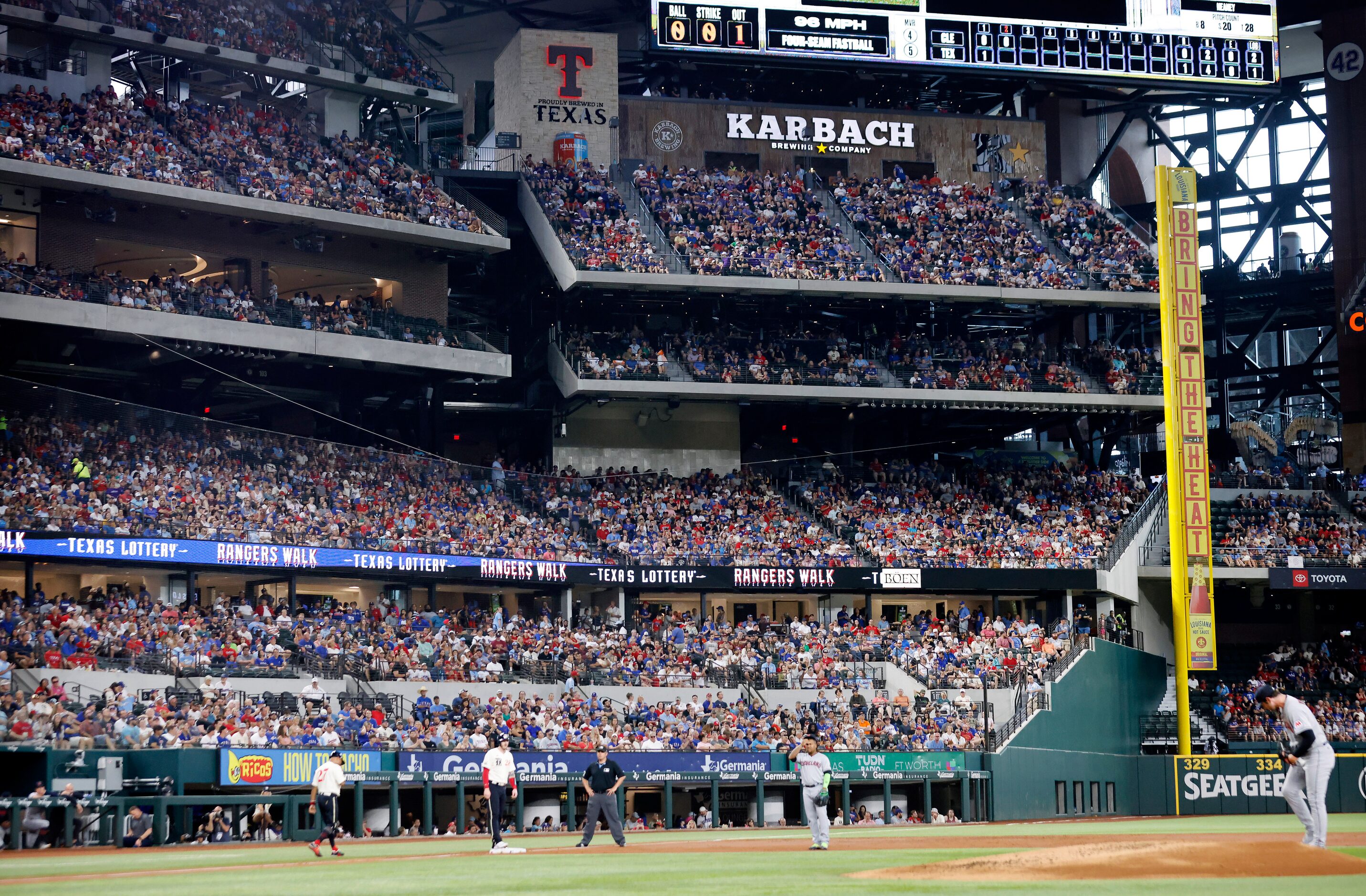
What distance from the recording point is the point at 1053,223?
54.6 m

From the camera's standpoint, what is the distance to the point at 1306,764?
51.4 feet

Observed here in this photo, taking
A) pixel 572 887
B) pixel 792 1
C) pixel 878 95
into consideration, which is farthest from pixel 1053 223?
pixel 572 887

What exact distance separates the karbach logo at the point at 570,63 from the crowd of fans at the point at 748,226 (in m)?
3.73

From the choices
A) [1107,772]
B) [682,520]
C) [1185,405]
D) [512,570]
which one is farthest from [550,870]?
[1185,405]

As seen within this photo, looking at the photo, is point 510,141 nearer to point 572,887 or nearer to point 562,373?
point 562,373

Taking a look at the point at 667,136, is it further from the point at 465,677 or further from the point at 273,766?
the point at 273,766

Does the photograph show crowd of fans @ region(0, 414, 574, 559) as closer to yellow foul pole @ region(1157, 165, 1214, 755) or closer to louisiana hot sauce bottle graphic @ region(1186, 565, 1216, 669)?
yellow foul pole @ region(1157, 165, 1214, 755)

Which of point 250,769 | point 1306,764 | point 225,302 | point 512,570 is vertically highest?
point 225,302

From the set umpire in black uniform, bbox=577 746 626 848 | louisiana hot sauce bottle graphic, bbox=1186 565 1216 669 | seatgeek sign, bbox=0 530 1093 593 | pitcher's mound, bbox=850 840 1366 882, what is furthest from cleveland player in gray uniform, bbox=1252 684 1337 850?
louisiana hot sauce bottle graphic, bbox=1186 565 1216 669

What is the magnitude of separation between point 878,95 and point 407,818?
36.7 meters

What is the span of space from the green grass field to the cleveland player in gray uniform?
92cm

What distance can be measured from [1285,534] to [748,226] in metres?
20.4

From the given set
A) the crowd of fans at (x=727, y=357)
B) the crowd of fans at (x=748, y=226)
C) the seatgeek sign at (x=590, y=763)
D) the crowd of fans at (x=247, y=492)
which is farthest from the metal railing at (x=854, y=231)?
the seatgeek sign at (x=590, y=763)

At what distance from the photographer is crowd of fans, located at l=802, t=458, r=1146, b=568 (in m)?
46.9
